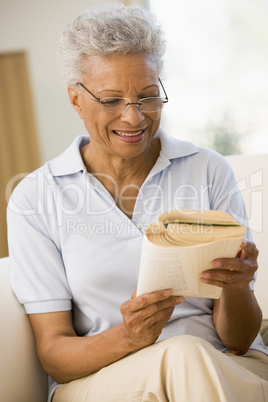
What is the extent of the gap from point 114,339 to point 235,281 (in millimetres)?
339

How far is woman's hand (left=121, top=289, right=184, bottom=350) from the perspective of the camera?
3.98ft

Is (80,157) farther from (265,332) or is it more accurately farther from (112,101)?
(265,332)

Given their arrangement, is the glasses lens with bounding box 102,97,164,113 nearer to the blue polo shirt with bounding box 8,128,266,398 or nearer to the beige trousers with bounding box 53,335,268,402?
the blue polo shirt with bounding box 8,128,266,398

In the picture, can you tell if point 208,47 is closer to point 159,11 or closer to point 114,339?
point 159,11

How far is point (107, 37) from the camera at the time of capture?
1479mm

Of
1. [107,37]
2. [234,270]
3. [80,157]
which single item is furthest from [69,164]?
[234,270]

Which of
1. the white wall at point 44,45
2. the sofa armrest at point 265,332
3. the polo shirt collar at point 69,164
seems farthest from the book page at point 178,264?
the white wall at point 44,45

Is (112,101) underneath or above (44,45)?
underneath

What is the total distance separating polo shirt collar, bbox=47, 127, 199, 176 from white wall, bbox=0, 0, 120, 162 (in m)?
3.32

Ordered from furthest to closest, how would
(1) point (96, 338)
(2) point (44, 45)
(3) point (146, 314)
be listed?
(2) point (44, 45) → (1) point (96, 338) → (3) point (146, 314)

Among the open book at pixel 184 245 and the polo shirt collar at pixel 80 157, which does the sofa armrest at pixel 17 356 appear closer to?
the polo shirt collar at pixel 80 157

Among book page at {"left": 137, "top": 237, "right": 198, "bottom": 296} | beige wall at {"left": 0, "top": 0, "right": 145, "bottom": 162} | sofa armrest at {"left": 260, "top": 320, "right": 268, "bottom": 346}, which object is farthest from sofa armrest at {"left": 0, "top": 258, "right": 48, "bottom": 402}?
beige wall at {"left": 0, "top": 0, "right": 145, "bottom": 162}

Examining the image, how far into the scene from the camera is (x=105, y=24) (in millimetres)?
1506

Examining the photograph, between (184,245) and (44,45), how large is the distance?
422cm
